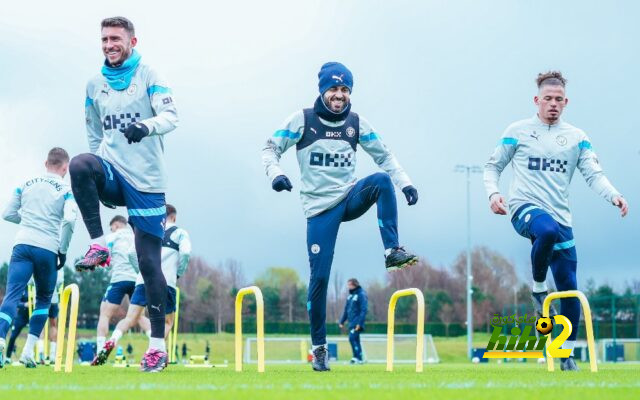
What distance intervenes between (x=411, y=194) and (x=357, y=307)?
1490 centimetres

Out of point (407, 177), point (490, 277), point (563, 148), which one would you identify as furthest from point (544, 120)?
point (490, 277)

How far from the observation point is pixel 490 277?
9506 centimetres

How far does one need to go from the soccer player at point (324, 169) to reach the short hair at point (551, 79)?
2.10m

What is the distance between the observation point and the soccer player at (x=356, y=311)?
2200 cm

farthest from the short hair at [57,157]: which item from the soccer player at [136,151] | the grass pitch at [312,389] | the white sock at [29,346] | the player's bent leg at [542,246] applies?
the player's bent leg at [542,246]

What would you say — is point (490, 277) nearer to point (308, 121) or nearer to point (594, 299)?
point (594, 299)

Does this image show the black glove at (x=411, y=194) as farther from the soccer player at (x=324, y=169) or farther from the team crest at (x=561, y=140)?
the team crest at (x=561, y=140)

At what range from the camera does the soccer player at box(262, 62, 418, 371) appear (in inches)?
304

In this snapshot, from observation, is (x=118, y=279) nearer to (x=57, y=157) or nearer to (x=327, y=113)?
(x=57, y=157)

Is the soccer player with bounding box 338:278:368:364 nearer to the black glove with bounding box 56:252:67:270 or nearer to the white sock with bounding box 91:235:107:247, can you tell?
the black glove with bounding box 56:252:67:270

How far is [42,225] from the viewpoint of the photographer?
404 inches

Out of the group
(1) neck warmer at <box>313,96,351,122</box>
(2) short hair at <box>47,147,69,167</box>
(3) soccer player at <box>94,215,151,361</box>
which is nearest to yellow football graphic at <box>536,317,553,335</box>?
(1) neck warmer at <box>313,96,351,122</box>

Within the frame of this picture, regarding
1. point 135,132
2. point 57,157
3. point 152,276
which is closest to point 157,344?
point 152,276

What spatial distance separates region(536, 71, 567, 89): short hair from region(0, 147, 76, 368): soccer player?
18.2 ft
